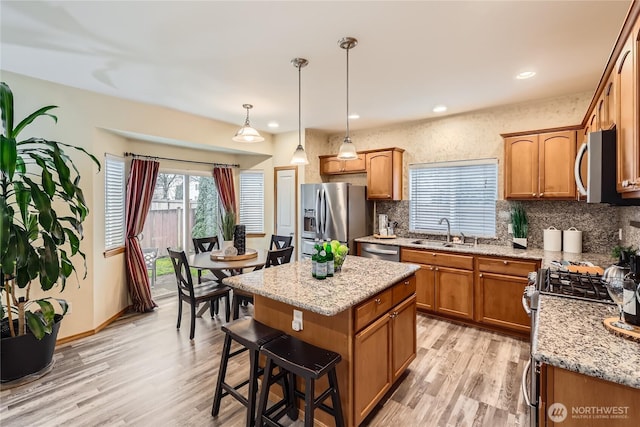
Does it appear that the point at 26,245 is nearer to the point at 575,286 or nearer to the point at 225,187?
the point at 225,187

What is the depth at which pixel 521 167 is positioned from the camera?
3555mm

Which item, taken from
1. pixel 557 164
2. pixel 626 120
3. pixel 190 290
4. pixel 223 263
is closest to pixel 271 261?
pixel 223 263

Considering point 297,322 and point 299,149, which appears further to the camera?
point 299,149

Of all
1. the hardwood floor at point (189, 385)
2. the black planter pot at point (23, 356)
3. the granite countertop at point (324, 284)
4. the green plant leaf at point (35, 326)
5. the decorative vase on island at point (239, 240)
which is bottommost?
the hardwood floor at point (189, 385)

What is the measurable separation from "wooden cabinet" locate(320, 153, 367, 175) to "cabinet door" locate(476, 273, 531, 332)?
2.39 metres

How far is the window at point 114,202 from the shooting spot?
3779mm

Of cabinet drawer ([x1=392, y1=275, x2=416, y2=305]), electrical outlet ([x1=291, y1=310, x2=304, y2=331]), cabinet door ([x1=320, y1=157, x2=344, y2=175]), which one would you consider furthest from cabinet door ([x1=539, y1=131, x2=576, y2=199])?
electrical outlet ([x1=291, y1=310, x2=304, y2=331])

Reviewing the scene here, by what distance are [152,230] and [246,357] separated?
2802 millimetres

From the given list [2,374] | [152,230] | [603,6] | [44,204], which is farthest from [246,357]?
[603,6]

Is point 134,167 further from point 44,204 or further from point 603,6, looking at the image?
point 603,6

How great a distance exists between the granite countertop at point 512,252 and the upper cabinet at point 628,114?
67.1 inches

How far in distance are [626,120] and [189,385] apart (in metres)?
3.40

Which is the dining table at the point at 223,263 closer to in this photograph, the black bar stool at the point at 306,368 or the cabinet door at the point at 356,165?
the black bar stool at the point at 306,368

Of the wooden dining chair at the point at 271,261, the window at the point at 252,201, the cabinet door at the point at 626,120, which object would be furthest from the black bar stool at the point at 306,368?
the window at the point at 252,201
